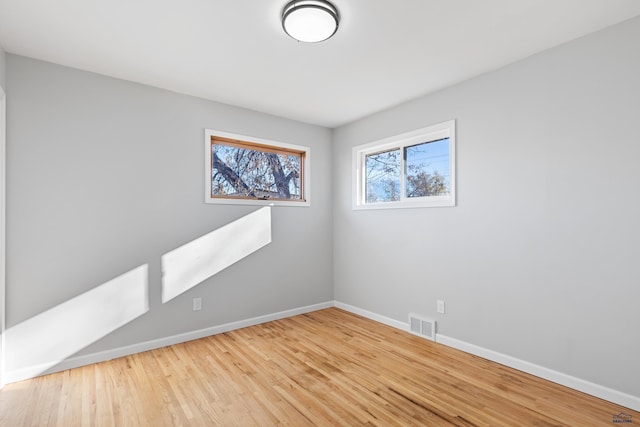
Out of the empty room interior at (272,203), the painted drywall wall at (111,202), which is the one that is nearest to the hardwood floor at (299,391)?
the empty room interior at (272,203)

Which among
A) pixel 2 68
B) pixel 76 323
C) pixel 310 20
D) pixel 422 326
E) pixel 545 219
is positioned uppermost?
pixel 310 20

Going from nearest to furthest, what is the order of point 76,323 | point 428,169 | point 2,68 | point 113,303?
point 2,68, point 76,323, point 113,303, point 428,169

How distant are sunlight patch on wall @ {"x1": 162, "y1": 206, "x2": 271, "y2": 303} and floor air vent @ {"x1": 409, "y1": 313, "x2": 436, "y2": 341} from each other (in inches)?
74.4

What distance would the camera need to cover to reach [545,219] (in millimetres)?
2506

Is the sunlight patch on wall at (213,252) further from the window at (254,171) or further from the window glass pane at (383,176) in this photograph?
the window glass pane at (383,176)

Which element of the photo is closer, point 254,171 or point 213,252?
point 213,252

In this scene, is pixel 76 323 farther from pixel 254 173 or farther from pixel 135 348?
pixel 254 173

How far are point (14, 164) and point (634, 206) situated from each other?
14.7 ft

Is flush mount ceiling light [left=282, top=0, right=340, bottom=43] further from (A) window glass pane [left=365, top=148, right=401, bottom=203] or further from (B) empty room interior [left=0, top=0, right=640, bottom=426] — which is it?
(A) window glass pane [left=365, top=148, right=401, bottom=203]

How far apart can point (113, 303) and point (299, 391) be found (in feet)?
6.12

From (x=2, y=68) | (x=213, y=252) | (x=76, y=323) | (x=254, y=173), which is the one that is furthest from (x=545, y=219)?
(x=2, y=68)

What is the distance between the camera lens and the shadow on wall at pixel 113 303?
2.53 m

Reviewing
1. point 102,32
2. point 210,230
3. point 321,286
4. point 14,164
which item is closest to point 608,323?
point 321,286

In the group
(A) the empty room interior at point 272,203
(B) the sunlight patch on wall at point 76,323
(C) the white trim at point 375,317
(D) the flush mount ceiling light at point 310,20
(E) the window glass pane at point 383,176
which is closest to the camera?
(D) the flush mount ceiling light at point 310,20
